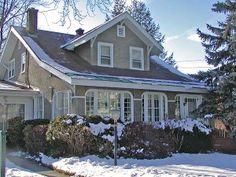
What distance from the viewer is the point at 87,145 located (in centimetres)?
1415

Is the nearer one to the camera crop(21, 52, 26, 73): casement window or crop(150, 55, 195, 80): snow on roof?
crop(21, 52, 26, 73): casement window

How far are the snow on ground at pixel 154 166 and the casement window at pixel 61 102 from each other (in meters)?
4.28

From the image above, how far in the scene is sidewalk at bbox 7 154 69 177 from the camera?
40.3 ft

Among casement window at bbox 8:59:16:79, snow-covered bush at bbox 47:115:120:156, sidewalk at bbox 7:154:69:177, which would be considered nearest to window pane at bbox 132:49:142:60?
casement window at bbox 8:59:16:79

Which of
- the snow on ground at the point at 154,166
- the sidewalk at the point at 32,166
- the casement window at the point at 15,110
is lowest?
the sidewalk at the point at 32,166

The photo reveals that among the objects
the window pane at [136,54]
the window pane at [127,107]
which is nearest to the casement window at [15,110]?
the window pane at [127,107]

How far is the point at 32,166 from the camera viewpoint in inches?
549

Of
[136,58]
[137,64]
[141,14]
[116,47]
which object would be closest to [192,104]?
[137,64]

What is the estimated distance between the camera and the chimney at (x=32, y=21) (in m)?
24.1

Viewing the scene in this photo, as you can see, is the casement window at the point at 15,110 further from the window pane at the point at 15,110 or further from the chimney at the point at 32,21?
the chimney at the point at 32,21

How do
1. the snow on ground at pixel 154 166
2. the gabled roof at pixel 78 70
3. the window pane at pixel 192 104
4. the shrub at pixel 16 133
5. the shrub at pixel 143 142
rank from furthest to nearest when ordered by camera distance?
the window pane at pixel 192 104 → the shrub at pixel 16 133 → the gabled roof at pixel 78 70 → the shrub at pixel 143 142 → the snow on ground at pixel 154 166

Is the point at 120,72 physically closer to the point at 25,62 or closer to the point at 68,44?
the point at 68,44

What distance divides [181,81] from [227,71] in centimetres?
285

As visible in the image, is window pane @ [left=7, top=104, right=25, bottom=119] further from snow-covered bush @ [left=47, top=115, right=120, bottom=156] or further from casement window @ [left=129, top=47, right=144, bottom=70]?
snow-covered bush @ [left=47, top=115, right=120, bottom=156]
